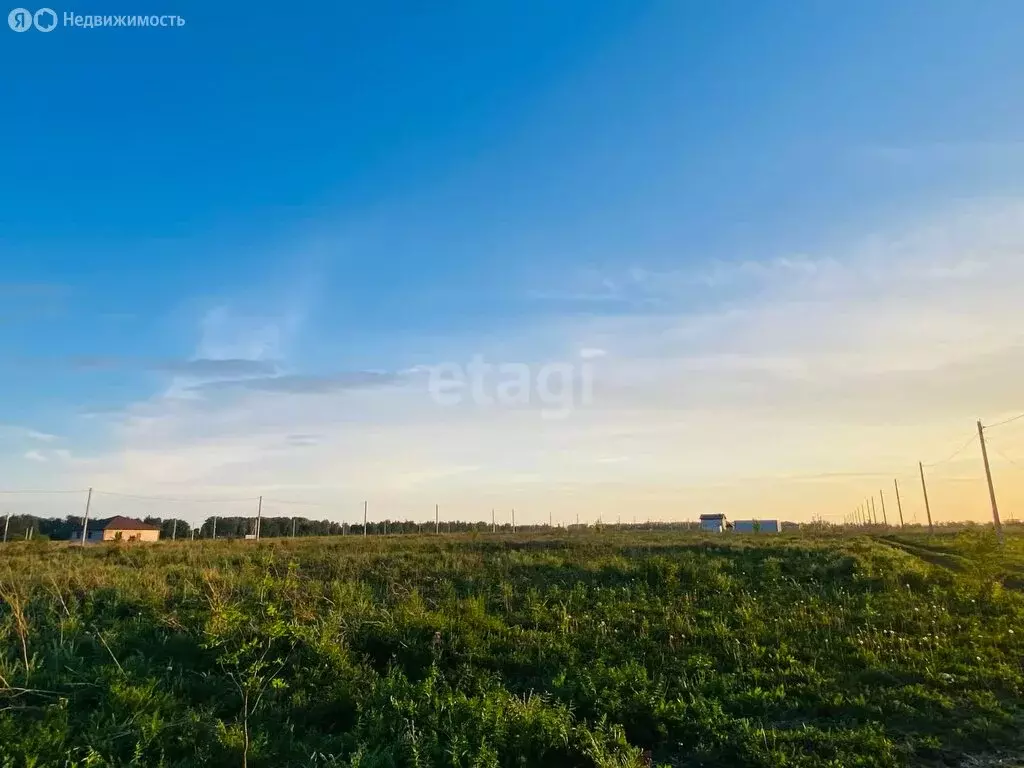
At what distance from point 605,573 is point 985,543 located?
307 inches

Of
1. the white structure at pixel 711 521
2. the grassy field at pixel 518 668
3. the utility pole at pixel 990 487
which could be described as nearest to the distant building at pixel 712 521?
the white structure at pixel 711 521

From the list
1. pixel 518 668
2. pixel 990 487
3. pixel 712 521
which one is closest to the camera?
pixel 518 668

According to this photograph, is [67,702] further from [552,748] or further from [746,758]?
[746,758]

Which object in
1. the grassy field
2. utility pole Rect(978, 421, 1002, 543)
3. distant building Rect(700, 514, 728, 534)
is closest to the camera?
the grassy field

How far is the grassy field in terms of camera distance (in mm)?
6457

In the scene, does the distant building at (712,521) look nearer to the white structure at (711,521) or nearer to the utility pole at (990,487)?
the white structure at (711,521)

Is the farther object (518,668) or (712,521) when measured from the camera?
(712,521)

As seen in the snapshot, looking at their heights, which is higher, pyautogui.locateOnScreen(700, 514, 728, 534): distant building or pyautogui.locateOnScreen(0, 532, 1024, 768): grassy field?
pyautogui.locateOnScreen(700, 514, 728, 534): distant building

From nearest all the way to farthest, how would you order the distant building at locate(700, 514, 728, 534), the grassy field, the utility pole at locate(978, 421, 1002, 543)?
1. the grassy field
2. the utility pole at locate(978, 421, 1002, 543)
3. the distant building at locate(700, 514, 728, 534)

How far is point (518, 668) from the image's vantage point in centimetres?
922

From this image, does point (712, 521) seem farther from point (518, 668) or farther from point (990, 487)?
point (518, 668)

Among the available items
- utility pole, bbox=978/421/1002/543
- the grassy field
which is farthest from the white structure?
the grassy field

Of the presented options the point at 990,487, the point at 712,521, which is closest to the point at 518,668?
the point at 990,487

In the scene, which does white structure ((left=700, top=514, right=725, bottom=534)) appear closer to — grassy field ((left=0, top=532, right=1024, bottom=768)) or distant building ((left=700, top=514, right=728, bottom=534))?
distant building ((left=700, top=514, right=728, bottom=534))
